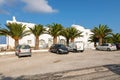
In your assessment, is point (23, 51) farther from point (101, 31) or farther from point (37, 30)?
point (101, 31)

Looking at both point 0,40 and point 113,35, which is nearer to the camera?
point 0,40

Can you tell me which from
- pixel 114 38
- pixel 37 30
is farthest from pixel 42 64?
pixel 114 38

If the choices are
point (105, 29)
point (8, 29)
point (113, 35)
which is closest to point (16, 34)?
point (8, 29)

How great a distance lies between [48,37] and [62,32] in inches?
320

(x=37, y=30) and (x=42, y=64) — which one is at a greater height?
(x=37, y=30)

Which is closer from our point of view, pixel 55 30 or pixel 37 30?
pixel 37 30

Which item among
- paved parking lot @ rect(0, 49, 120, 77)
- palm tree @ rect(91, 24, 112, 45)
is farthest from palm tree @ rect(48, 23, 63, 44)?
paved parking lot @ rect(0, 49, 120, 77)

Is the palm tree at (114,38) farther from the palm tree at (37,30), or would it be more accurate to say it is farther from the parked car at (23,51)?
the parked car at (23,51)

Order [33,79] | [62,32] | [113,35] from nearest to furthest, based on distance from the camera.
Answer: [33,79] → [62,32] → [113,35]

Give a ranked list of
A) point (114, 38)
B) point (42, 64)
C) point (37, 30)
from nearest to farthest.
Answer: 1. point (42, 64)
2. point (37, 30)
3. point (114, 38)

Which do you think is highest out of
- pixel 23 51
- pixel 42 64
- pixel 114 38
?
pixel 114 38

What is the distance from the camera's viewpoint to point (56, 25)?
45250 mm

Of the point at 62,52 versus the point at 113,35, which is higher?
the point at 113,35

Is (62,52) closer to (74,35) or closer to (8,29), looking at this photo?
(8,29)
